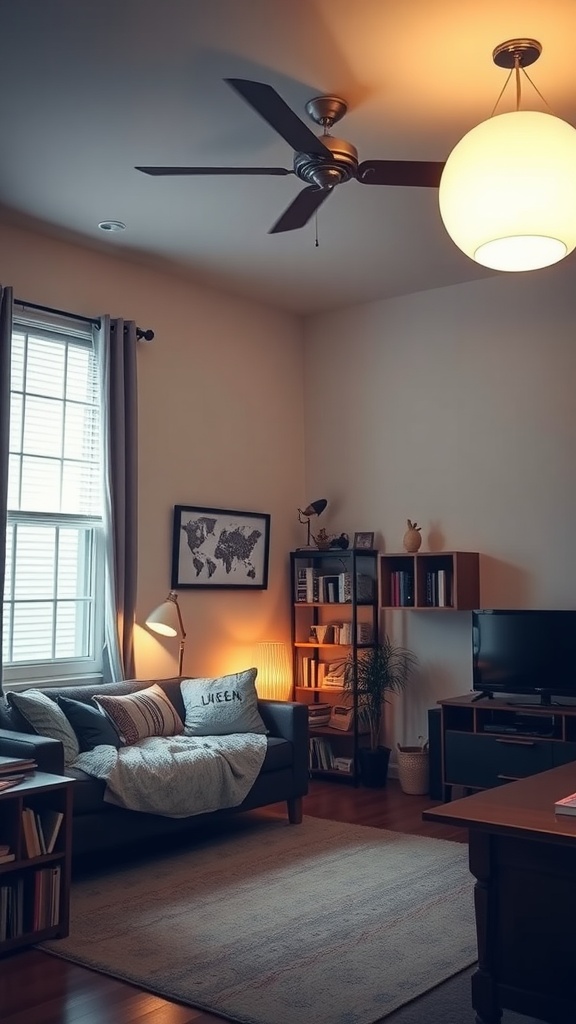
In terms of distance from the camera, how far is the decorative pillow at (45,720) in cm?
418

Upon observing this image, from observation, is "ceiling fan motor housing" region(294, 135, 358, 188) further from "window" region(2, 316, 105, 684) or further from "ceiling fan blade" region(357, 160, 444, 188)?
"window" region(2, 316, 105, 684)

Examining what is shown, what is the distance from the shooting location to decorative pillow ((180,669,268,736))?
494cm

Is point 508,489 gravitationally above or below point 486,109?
below

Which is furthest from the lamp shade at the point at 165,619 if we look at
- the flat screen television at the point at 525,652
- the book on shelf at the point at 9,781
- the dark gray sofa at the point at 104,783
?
the book on shelf at the point at 9,781

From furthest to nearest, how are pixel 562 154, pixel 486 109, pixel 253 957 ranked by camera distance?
pixel 486 109
pixel 253 957
pixel 562 154

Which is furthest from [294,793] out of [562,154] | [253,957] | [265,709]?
[562,154]

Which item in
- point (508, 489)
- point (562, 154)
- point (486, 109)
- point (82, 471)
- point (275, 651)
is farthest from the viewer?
point (275, 651)

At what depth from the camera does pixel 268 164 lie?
4285 millimetres

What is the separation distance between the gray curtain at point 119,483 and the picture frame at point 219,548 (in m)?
0.47

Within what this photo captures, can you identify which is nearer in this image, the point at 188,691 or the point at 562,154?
the point at 562,154

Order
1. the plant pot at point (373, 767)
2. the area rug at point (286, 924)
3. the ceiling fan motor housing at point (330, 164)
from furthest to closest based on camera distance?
the plant pot at point (373, 767)
the ceiling fan motor housing at point (330, 164)
the area rug at point (286, 924)

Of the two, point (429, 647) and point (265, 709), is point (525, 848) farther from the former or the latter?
point (429, 647)

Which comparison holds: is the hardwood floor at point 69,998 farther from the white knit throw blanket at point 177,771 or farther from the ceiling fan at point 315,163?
the ceiling fan at point 315,163

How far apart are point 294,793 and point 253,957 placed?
5.81ft
